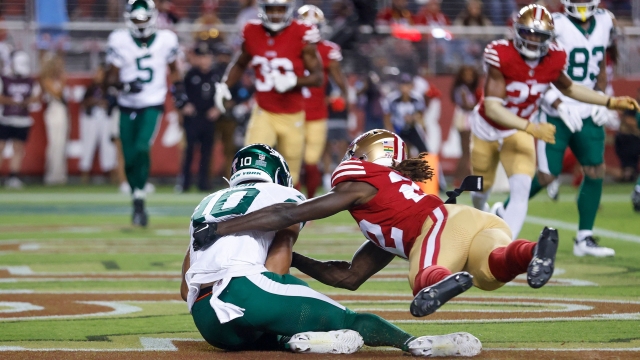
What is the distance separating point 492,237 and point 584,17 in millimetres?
4359

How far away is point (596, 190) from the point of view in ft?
27.2

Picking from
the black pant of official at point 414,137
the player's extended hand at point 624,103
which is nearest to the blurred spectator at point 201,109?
the black pant of official at point 414,137

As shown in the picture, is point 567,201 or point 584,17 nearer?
point 584,17

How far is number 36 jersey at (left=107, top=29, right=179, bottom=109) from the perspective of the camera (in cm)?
1082

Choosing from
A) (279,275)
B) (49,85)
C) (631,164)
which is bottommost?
(631,164)

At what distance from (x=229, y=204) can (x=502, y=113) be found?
3.30 meters

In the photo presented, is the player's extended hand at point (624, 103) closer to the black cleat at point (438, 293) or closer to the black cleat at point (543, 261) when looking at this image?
the black cleat at point (543, 261)

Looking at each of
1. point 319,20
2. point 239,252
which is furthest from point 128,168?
→ point 239,252

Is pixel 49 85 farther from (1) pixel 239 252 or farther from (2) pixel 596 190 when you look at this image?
(1) pixel 239 252

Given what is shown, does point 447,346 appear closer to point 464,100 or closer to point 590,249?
point 590,249

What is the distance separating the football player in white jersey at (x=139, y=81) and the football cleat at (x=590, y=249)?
432 cm

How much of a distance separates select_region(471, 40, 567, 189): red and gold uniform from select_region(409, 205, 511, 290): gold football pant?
3.07 meters

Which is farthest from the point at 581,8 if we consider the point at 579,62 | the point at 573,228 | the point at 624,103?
the point at 573,228

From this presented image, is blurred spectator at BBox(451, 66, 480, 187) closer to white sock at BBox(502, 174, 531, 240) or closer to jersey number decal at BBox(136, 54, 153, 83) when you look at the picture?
jersey number decal at BBox(136, 54, 153, 83)
